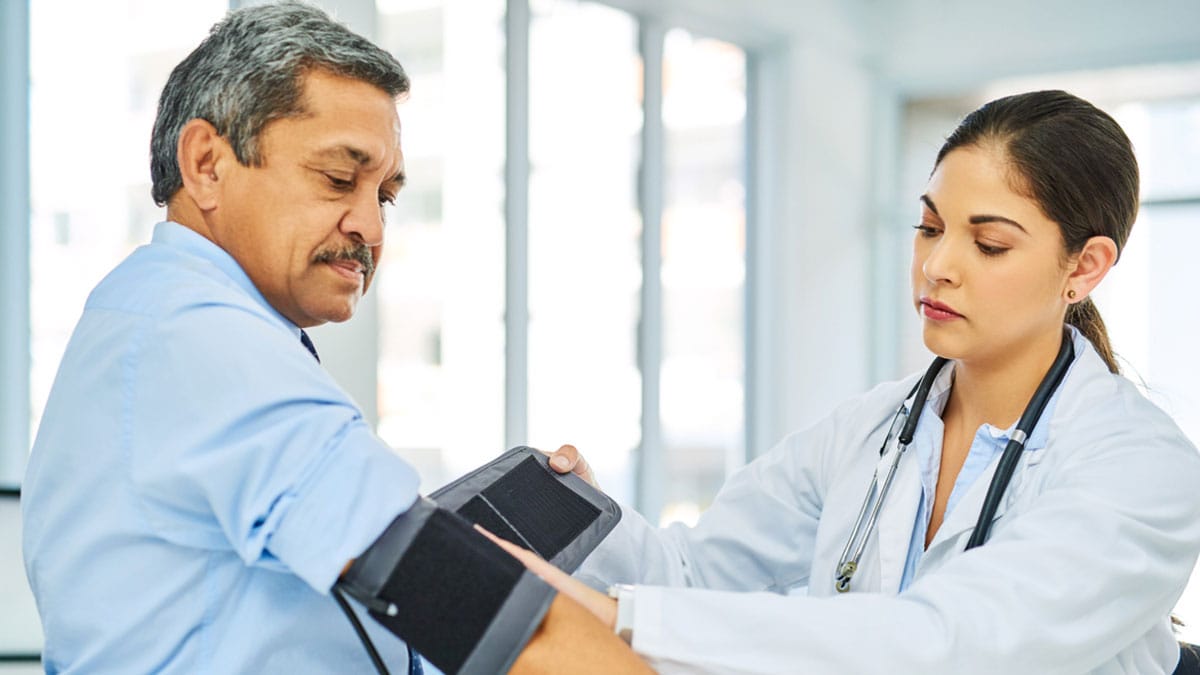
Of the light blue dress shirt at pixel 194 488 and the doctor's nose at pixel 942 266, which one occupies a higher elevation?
the doctor's nose at pixel 942 266

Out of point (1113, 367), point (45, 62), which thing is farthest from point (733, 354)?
point (1113, 367)

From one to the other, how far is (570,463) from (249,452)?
66 centimetres

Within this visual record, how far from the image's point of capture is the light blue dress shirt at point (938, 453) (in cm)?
Result: 143

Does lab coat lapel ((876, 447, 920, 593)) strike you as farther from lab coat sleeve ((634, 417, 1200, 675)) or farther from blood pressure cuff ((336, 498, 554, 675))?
blood pressure cuff ((336, 498, 554, 675))

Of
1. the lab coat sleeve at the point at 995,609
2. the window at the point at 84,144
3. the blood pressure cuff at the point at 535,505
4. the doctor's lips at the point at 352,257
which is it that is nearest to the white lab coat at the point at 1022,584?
the lab coat sleeve at the point at 995,609

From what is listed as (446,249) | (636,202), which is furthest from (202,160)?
(636,202)

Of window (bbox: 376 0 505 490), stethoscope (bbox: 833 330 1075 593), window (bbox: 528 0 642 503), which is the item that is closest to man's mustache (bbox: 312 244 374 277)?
stethoscope (bbox: 833 330 1075 593)

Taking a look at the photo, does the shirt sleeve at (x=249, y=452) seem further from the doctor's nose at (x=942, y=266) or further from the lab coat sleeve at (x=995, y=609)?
the doctor's nose at (x=942, y=266)

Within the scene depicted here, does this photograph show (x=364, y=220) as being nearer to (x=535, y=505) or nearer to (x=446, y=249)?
(x=535, y=505)

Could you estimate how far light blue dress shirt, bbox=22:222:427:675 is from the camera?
0.95 meters

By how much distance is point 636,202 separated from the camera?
4.57m

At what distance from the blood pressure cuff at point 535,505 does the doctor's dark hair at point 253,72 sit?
0.45 meters

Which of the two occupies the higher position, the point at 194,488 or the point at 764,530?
the point at 194,488

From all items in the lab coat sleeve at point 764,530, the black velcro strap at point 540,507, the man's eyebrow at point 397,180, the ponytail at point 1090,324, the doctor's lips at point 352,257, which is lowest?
the lab coat sleeve at point 764,530
